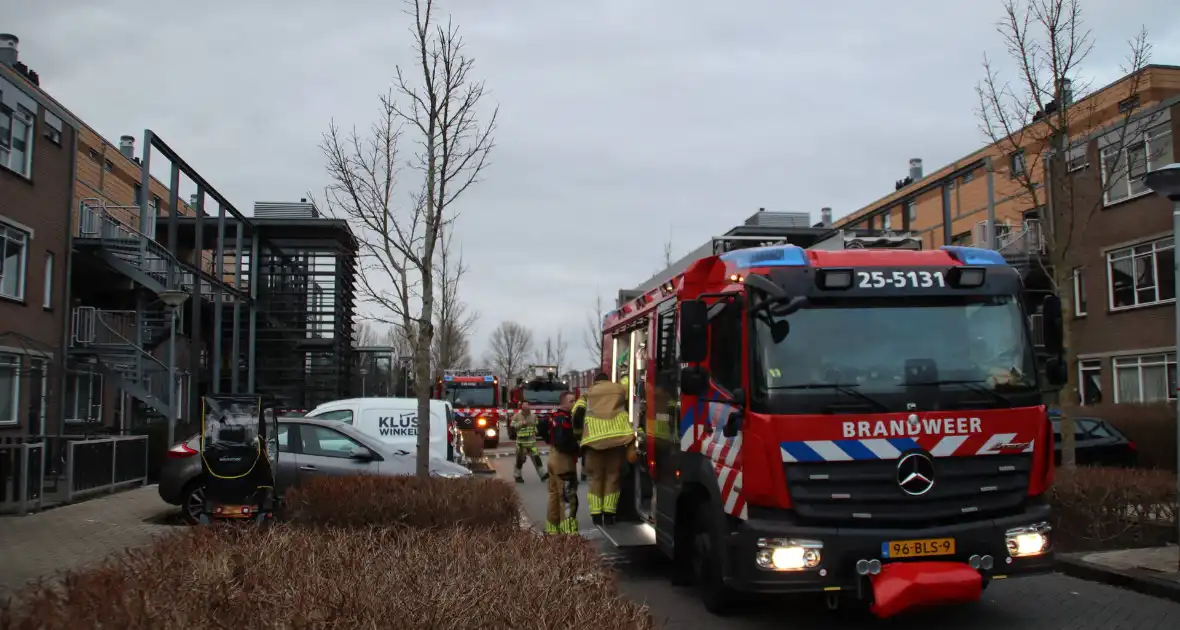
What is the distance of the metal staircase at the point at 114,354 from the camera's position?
75.5 feet

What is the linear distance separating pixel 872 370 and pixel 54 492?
13649 millimetres

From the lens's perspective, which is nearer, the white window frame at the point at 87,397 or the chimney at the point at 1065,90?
the chimney at the point at 1065,90

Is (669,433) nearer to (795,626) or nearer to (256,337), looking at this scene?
(795,626)

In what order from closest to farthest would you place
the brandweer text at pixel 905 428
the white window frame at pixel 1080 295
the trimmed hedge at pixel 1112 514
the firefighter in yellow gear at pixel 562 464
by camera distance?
the brandweer text at pixel 905 428 < the trimmed hedge at pixel 1112 514 < the firefighter in yellow gear at pixel 562 464 < the white window frame at pixel 1080 295

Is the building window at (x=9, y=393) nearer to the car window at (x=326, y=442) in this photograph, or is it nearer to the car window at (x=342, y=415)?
the car window at (x=342, y=415)

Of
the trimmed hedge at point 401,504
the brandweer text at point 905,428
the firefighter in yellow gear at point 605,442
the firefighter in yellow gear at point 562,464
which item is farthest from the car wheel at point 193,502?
the brandweer text at point 905,428

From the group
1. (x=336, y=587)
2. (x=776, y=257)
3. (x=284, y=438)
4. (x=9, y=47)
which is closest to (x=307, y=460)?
(x=284, y=438)

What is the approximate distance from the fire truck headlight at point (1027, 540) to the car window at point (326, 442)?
9316 millimetres

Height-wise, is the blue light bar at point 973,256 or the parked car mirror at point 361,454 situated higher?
the blue light bar at point 973,256

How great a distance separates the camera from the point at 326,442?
1359cm

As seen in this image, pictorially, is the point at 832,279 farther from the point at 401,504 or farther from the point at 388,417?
the point at 388,417

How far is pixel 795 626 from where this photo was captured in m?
7.21

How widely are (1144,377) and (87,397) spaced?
2824cm

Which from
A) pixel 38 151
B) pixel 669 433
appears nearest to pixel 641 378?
pixel 669 433
